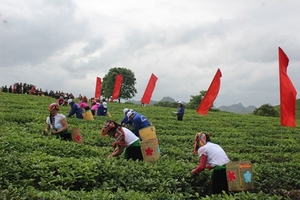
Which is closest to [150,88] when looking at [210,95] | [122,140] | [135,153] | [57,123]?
[210,95]

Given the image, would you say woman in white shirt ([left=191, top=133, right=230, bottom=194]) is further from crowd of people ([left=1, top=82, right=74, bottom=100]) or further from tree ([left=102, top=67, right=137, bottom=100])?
tree ([left=102, top=67, right=137, bottom=100])

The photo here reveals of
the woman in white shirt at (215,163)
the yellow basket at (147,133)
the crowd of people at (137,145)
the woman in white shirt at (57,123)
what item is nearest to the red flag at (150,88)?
the crowd of people at (137,145)

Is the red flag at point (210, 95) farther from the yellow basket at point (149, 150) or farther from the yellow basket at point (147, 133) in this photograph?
the yellow basket at point (149, 150)

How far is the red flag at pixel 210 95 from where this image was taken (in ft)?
53.6

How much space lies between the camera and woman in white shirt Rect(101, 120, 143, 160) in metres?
7.46

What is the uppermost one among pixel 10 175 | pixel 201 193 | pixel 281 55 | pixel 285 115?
pixel 281 55

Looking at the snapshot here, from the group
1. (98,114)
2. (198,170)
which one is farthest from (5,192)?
(98,114)

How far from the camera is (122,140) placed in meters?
7.62

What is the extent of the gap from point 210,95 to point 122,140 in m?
9.76

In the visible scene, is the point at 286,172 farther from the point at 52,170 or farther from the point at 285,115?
the point at 52,170

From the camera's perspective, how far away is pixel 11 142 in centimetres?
847

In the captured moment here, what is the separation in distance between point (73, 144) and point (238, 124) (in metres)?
16.9

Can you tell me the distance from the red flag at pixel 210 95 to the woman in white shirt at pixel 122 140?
8.81 m

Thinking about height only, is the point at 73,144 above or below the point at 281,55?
below
